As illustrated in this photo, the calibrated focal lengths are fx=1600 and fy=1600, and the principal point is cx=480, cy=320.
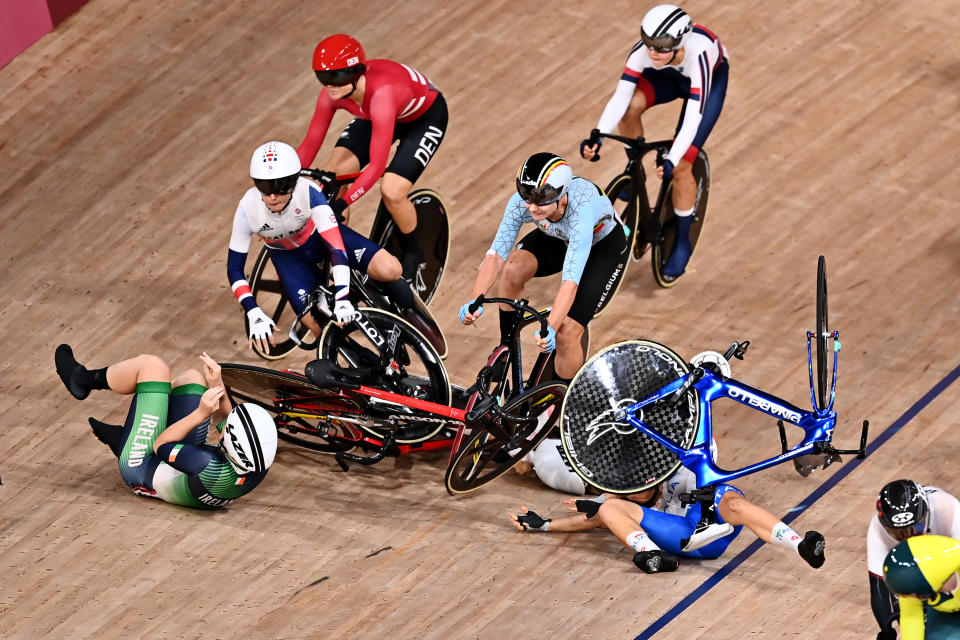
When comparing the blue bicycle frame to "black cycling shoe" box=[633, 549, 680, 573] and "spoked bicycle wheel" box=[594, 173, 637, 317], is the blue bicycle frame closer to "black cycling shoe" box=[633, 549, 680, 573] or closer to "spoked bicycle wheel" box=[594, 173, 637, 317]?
"black cycling shoe" box=[633, 549, 680, 573]

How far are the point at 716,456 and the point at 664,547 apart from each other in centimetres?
64

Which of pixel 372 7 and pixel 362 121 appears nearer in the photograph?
pixel 362 121

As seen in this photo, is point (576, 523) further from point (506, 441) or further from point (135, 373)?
point (135, 373)

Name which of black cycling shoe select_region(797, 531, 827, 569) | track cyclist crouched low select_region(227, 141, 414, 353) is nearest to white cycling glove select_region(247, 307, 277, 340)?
track cyclist crouched low select_region(227, 141, 414, 353)

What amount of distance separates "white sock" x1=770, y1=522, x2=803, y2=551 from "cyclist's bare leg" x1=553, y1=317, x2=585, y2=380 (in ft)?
3.80

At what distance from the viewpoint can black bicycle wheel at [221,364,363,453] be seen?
6.32 m

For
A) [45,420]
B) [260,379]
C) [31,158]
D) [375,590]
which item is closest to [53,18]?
[31,158]

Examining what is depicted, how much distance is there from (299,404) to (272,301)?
1.58 meters

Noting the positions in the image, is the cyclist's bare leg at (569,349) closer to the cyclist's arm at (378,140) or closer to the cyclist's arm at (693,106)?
the cyclist's arm at (378,140)

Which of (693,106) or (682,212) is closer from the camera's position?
(693,106)

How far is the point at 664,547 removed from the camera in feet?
20.3

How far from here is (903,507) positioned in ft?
16.3

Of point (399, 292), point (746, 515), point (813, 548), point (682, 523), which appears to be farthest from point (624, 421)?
point (399, 292)

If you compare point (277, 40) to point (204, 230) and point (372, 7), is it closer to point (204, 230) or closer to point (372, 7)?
point (372, 7)
